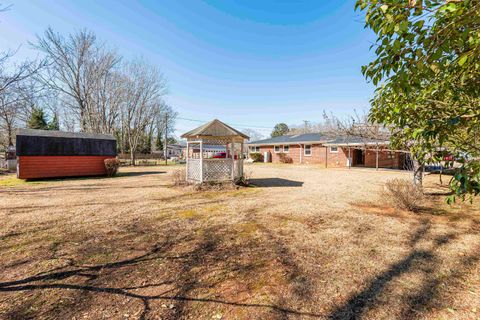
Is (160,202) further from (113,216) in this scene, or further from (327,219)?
(327,219)

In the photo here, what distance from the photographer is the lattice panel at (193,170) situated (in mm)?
11006

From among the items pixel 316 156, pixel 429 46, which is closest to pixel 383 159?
pixel 316 156

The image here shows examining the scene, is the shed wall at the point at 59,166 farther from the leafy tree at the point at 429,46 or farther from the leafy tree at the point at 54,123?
the leafy tree at the point at 54,123

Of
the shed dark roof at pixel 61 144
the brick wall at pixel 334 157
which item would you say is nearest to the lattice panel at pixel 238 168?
the shed dark roof at pixel 61 144

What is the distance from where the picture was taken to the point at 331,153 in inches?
961

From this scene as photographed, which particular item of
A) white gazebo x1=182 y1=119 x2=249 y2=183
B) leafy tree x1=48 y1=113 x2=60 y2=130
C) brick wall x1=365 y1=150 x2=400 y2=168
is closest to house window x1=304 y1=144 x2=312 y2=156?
brick wall x1=365 y1=150 x2=400 y2=168

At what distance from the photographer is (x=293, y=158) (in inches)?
1098

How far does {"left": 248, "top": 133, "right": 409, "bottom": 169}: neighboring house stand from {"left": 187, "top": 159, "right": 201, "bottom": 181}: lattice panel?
14.6m

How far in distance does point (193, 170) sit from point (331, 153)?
59.3ft

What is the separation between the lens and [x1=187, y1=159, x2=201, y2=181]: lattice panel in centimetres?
1101

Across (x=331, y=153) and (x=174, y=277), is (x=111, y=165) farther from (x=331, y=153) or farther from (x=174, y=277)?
(x=331, y=153)

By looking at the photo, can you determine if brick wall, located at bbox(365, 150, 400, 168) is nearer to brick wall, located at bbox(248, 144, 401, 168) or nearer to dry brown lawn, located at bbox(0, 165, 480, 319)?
brick wall, located at bbox(248, 144, 401, 168)

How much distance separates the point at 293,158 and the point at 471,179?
26.3 metres

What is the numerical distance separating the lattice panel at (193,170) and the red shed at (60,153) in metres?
8.18
